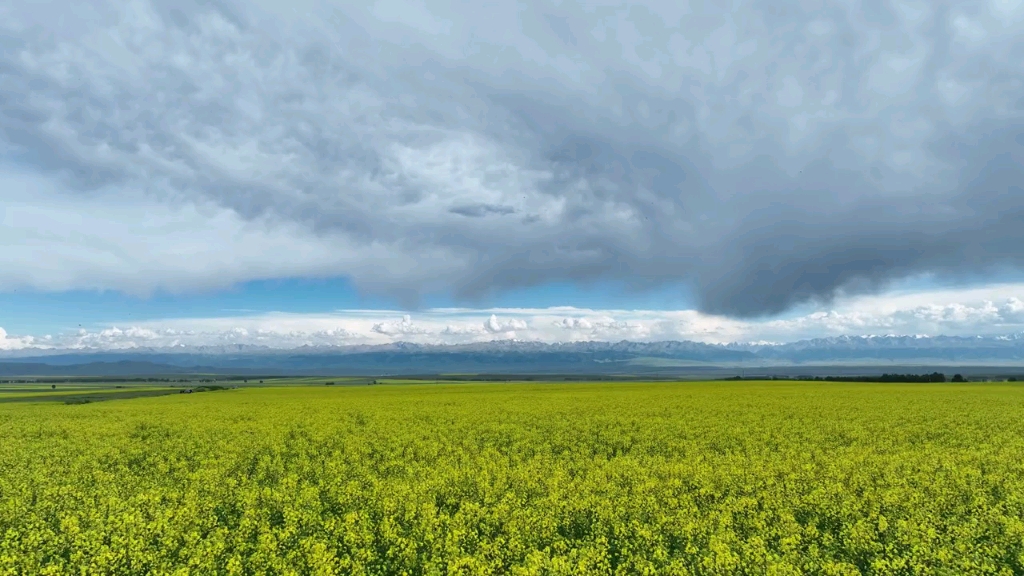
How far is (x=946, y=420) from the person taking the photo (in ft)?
123

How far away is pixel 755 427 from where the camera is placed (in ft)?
111

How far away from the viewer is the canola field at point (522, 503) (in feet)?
40.9

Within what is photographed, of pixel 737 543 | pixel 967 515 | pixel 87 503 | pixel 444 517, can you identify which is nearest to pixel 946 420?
pixel 967 515

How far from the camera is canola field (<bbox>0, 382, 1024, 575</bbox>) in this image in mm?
12477

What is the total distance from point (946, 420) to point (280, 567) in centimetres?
4479

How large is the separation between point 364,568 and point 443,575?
1.93m

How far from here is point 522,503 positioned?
16.7 metres

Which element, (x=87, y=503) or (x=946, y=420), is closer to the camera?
(x=87, y=503)

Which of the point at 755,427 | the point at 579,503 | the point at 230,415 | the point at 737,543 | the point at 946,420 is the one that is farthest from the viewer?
the point at 230,415

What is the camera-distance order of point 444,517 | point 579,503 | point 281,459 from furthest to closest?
1. point 281,459
2. point 579,503
3. point 444,517

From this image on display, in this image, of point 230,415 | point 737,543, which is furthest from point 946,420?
point 230,415

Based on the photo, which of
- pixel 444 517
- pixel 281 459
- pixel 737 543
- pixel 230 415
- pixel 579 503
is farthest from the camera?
pixel 230 415

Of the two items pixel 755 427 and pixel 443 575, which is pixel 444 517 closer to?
pixel 443 575

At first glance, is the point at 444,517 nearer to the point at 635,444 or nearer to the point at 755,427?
the point at 635,444
